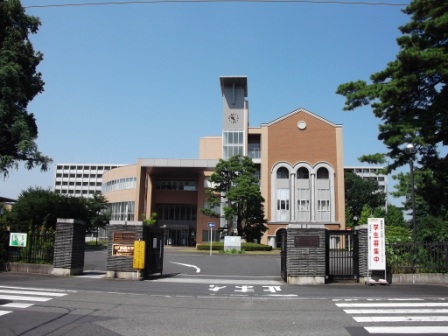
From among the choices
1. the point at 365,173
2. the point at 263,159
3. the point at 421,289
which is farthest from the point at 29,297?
the point at 365,173

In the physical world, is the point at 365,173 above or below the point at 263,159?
above

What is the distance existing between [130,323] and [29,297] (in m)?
4.50

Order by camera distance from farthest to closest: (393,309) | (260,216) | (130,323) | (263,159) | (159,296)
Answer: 1. (263,159)
2. (260,216)
3. (159,296)
4. (393,309)
5. (130,323)

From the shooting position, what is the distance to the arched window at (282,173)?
57844 mm

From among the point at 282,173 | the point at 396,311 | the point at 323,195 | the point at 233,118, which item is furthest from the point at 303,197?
the point at 396,311

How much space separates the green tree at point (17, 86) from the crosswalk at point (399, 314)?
23.8 m

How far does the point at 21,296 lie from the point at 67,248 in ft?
21.2

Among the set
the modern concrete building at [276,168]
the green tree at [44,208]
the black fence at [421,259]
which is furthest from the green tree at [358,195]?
the black fence at [421,259]

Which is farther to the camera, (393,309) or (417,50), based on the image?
(417,50)

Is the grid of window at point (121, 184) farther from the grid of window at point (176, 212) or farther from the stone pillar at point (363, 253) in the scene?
the stone pillar at point (363, 253)

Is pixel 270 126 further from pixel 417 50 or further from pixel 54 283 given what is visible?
pixel 54 283

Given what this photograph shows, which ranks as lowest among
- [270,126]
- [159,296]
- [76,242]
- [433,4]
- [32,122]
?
[159,296]

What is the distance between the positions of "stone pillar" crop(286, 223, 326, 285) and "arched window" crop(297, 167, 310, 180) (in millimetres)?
41731

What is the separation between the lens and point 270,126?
5881 centimetres
